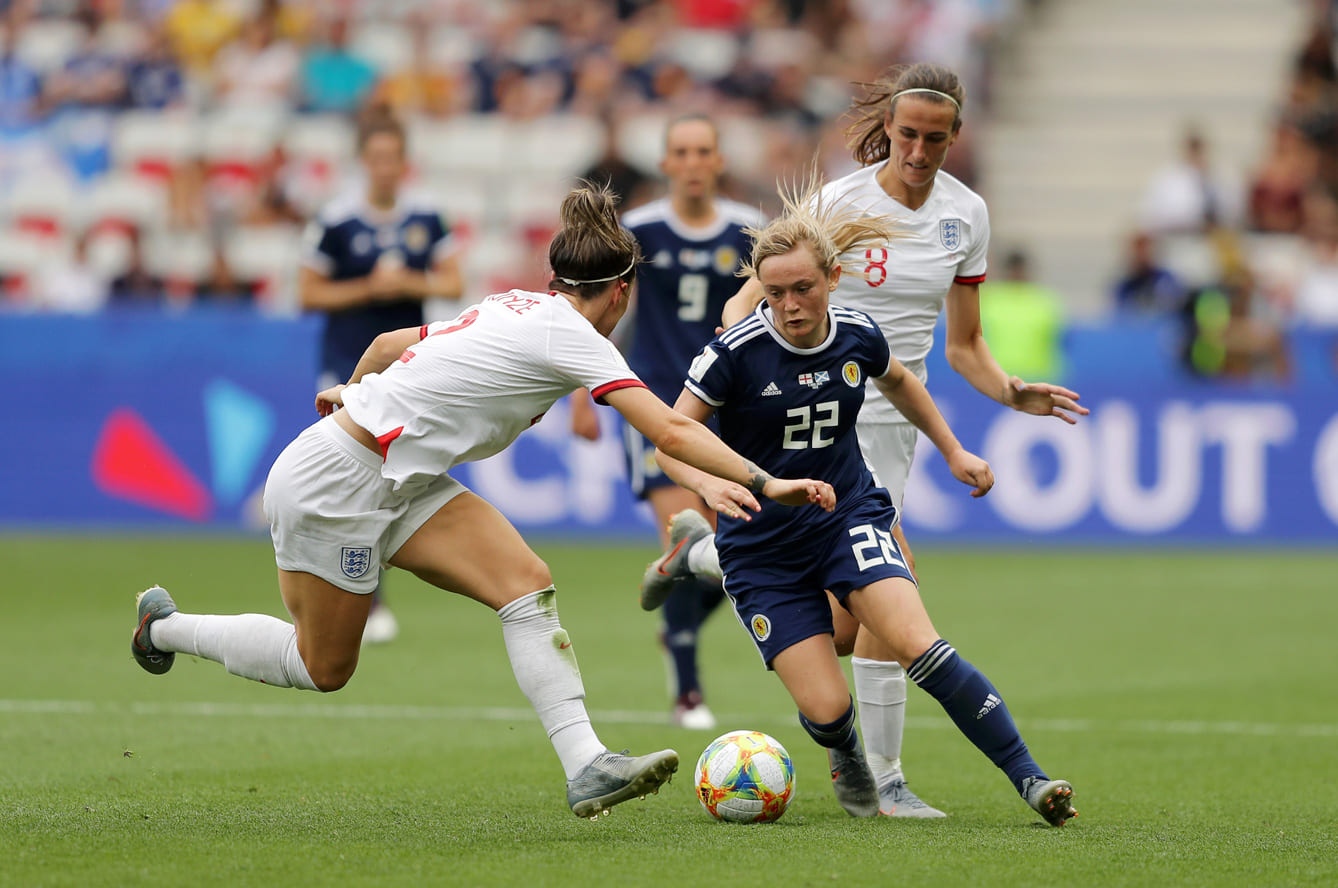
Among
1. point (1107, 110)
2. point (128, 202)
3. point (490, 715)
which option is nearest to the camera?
point (490, 715)

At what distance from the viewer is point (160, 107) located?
20.6 meters

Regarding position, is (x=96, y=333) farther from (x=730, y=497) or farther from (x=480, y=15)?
(x=730, y=497)

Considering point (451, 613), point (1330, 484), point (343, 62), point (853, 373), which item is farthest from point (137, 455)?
point (853, 373)

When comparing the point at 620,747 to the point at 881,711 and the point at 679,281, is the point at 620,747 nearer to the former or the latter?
the point at 881,711

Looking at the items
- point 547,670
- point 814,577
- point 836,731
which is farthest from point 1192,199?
point 547,670

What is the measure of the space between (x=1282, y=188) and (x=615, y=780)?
49.7ft

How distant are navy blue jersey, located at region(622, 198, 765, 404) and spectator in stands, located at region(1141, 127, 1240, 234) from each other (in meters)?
11.3

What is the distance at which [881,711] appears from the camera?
20.7 feet

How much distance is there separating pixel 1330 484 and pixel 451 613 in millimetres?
7522

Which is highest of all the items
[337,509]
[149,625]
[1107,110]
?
[1107,110]

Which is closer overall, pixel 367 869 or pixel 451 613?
pixel 367 869

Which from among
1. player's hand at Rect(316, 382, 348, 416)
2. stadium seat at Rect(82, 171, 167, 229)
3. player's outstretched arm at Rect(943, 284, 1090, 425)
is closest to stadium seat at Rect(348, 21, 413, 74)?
stadium seat at Rect(82, 171, 167, 229)

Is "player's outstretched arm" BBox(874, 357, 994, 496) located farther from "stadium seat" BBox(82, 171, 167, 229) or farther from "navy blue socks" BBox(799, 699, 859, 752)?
"stadium seat" BBox(82, 171, 167, 229)

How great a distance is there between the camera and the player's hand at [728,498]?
201 inches
